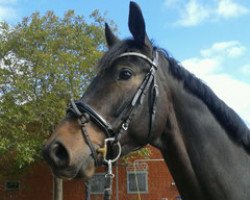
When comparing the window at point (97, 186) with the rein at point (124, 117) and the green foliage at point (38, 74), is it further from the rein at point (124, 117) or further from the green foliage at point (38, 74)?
the rein at point (124, 117)

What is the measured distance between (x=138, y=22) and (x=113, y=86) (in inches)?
21.8

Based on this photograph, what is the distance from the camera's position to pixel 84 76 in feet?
93.6

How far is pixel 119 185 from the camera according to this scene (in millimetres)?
35219

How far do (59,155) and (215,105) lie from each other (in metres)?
1.36

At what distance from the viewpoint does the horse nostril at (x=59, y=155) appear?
301 cm

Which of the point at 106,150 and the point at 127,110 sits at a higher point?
the point at 127,110

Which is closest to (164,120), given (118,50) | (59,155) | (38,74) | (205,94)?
(205,94)

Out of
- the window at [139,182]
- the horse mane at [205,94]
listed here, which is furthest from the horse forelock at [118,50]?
the window at [139,182]

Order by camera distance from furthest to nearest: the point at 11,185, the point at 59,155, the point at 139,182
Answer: the point at 11,185 → the point at 139,182 → the point at 59,155

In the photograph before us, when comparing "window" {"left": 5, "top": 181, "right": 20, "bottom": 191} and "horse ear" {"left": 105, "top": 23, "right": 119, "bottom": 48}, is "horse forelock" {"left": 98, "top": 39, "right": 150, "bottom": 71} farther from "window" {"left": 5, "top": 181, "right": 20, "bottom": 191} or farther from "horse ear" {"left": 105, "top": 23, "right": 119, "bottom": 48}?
"window" {"left": 5, "top": 181, "right": 20, "bottom": 191}

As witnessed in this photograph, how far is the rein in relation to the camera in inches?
126

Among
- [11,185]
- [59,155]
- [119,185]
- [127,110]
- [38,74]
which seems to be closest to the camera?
[59,155]

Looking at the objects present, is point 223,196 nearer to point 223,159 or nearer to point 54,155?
point 223,159

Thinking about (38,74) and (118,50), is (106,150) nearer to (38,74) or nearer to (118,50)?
(118,50)
